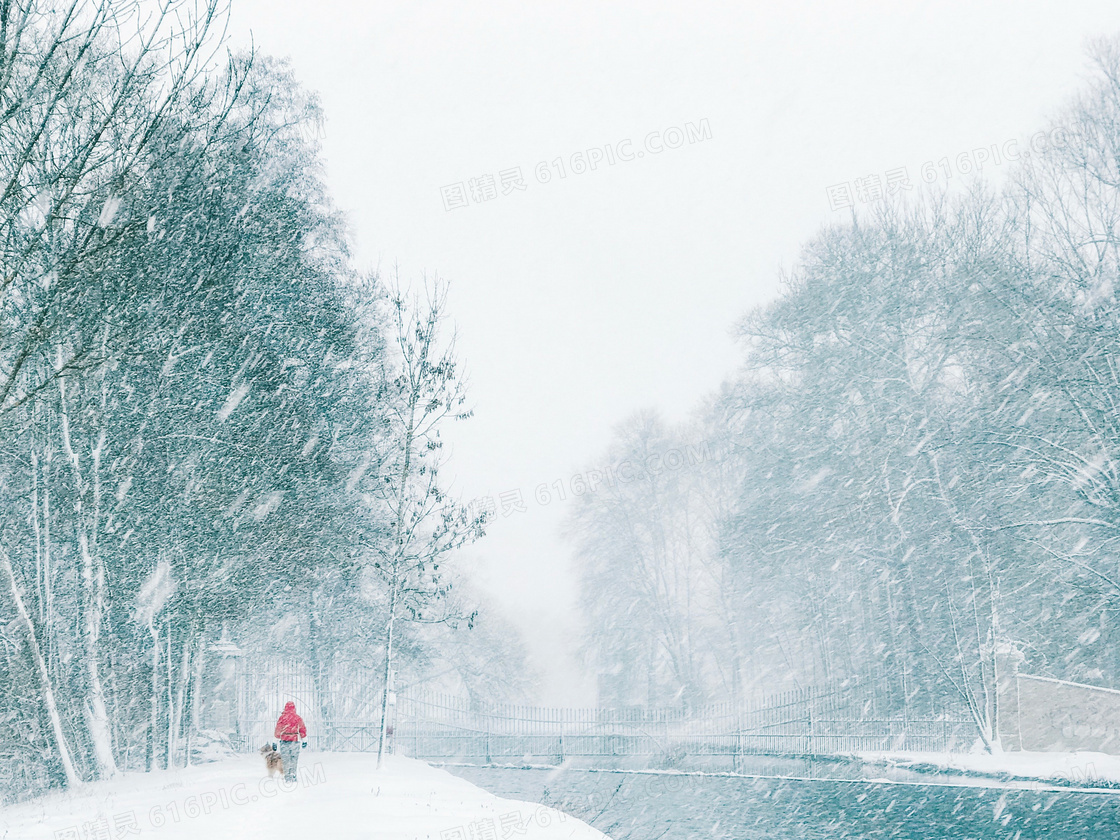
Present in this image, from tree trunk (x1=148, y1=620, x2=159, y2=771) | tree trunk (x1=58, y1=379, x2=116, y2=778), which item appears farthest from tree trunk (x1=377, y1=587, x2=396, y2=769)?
tree trunk (x1=58, y1=379, x2=116, y2=778)

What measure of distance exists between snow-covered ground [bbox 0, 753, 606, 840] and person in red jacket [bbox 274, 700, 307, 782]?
0.22 metres

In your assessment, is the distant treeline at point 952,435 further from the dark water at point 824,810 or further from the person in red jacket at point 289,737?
the person in red jacket at point 289,737

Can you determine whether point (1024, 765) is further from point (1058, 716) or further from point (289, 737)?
point (289, 737)

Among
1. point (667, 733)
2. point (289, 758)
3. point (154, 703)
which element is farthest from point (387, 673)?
point (667, 733)

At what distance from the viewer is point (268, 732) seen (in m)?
26.8

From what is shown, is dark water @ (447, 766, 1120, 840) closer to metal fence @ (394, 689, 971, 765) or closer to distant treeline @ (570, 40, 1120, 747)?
metal fence @ (394, 689, 971, 765)

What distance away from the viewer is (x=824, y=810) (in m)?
15.4

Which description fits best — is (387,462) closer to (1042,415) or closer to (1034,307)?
(1034,307)

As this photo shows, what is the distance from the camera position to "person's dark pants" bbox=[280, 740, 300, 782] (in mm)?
12961

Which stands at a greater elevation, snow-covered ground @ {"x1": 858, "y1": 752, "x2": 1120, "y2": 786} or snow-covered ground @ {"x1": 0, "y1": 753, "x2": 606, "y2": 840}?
snow-covered ground @ {"x1": 0, "y1": 753, "x2": 606, "y2": 840}

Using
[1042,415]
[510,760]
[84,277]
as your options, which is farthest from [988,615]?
[84,277]

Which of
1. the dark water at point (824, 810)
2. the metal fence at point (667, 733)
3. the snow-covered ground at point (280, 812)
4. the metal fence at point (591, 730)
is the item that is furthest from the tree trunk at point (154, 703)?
the metal fence at point (667, 733)

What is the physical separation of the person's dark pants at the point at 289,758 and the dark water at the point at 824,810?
483cm

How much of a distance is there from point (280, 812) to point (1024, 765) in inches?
548
